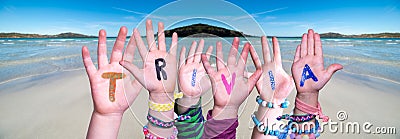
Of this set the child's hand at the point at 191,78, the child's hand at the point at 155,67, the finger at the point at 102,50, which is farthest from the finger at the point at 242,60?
the finger at the point at 102,50

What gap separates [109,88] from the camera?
1.31 m

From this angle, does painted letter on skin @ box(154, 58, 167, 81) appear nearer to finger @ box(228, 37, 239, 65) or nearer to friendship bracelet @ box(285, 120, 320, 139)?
finger @ box(228, 37, 239, 65)

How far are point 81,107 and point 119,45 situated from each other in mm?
2142

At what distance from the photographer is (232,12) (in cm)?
123

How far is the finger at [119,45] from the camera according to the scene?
4.21 ft

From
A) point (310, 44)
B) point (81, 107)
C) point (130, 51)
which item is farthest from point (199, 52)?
point (81, 107)

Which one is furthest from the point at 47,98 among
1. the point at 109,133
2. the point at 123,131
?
the point at 109,133

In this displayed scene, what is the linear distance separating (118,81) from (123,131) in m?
1.31

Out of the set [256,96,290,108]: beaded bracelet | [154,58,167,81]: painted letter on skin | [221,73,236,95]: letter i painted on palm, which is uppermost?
[154,58,167,81]: painted letter on skin

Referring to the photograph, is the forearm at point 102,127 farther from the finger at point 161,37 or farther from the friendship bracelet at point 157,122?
the finger at point 161,37

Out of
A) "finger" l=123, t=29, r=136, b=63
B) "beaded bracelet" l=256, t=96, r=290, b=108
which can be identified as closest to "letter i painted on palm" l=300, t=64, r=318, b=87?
"beaded bracelet" l=256, t=96, r=290, b=108

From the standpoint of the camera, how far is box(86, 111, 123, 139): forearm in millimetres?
1285

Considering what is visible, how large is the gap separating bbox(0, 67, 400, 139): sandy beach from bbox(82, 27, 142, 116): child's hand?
120 mm

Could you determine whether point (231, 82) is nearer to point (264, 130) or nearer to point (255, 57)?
point (255, 57)
